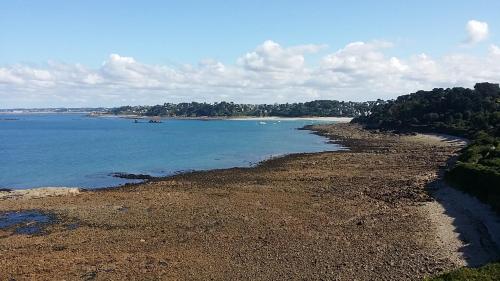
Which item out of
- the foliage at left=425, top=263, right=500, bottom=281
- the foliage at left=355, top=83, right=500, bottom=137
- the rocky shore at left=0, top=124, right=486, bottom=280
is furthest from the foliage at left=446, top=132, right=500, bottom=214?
the foliage at left=355, top=83, right=500, bottom=137

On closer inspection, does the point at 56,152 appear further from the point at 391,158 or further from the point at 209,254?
the point at 209,254

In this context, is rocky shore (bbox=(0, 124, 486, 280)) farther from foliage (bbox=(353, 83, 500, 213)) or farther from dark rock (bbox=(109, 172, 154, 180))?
foliage (bbox=(353, 83, 500, 213))

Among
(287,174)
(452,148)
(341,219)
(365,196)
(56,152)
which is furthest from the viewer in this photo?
(56,152)

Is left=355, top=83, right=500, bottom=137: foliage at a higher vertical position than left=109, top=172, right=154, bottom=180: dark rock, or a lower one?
higher

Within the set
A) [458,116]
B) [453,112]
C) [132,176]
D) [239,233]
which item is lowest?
[132,176]

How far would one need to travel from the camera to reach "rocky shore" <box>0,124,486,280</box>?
63.6ft

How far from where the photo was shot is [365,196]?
111ft

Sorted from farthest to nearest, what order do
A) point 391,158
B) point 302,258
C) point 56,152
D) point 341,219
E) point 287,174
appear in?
point 56,152 → point 391,158 → point 287,174 → point 341,219 → point 302,258

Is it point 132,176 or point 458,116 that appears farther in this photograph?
point 458,116

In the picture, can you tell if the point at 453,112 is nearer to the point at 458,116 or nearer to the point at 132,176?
the point at 458,116

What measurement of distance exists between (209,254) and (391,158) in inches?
1609

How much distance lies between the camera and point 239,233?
2489cm

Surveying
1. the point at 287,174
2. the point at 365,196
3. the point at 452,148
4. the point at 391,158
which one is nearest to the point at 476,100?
the point at 452,148

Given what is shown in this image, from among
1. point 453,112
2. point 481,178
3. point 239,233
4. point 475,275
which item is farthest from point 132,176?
point 453,112
